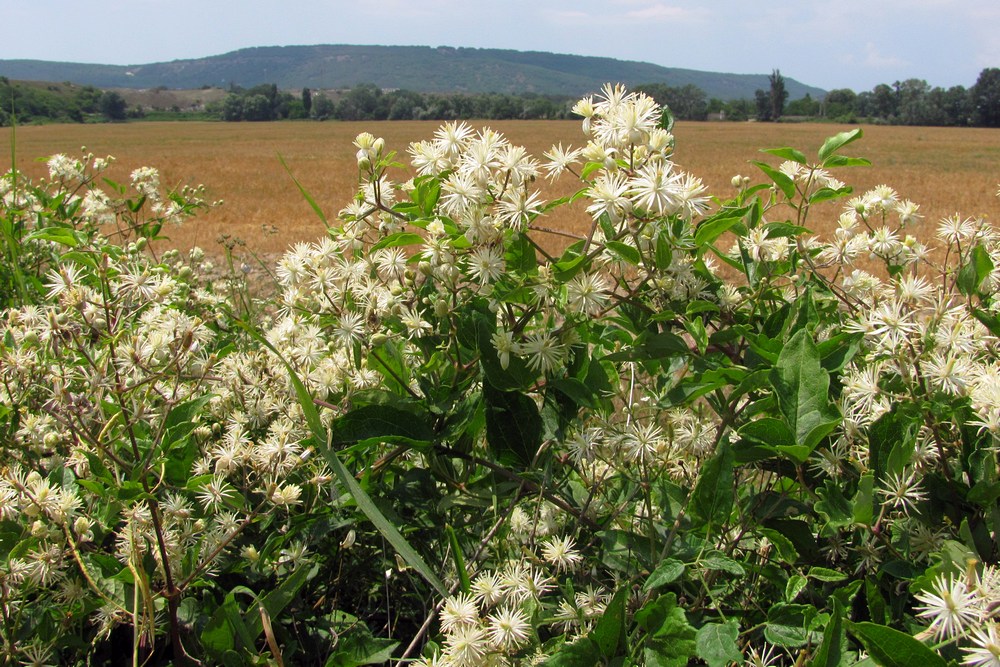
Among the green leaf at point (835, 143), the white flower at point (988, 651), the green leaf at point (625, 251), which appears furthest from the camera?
the green leaf at point (835, 143)

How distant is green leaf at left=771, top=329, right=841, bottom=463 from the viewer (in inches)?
41.2

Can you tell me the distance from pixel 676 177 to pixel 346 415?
0.66 meters

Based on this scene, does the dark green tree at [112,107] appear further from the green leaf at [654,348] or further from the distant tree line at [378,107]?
the green leaf at [654,348]

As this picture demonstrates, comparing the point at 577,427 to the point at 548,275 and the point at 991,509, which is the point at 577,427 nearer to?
the point at 548,275

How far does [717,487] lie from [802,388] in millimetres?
188

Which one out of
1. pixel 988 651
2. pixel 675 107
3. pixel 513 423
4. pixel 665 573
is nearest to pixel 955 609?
pixel 988 651

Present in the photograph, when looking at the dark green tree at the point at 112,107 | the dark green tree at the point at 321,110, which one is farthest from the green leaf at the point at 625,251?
the dark green tree at the point at 112,107

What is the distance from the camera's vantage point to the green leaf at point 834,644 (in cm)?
87

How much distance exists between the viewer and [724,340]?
4.34 feet

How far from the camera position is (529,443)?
1.31 m

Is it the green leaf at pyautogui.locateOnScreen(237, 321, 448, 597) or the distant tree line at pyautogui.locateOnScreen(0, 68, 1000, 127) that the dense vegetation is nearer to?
the green leaf at pyautogui.locateOnScreen(237, 321, 448, 597)

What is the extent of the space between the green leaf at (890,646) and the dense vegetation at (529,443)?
2.6 inches

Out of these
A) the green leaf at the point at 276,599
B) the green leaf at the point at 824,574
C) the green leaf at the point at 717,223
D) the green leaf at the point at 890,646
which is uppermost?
the green leaf at the point at 717,223

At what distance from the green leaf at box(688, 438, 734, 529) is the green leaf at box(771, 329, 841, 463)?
0.10 meters
